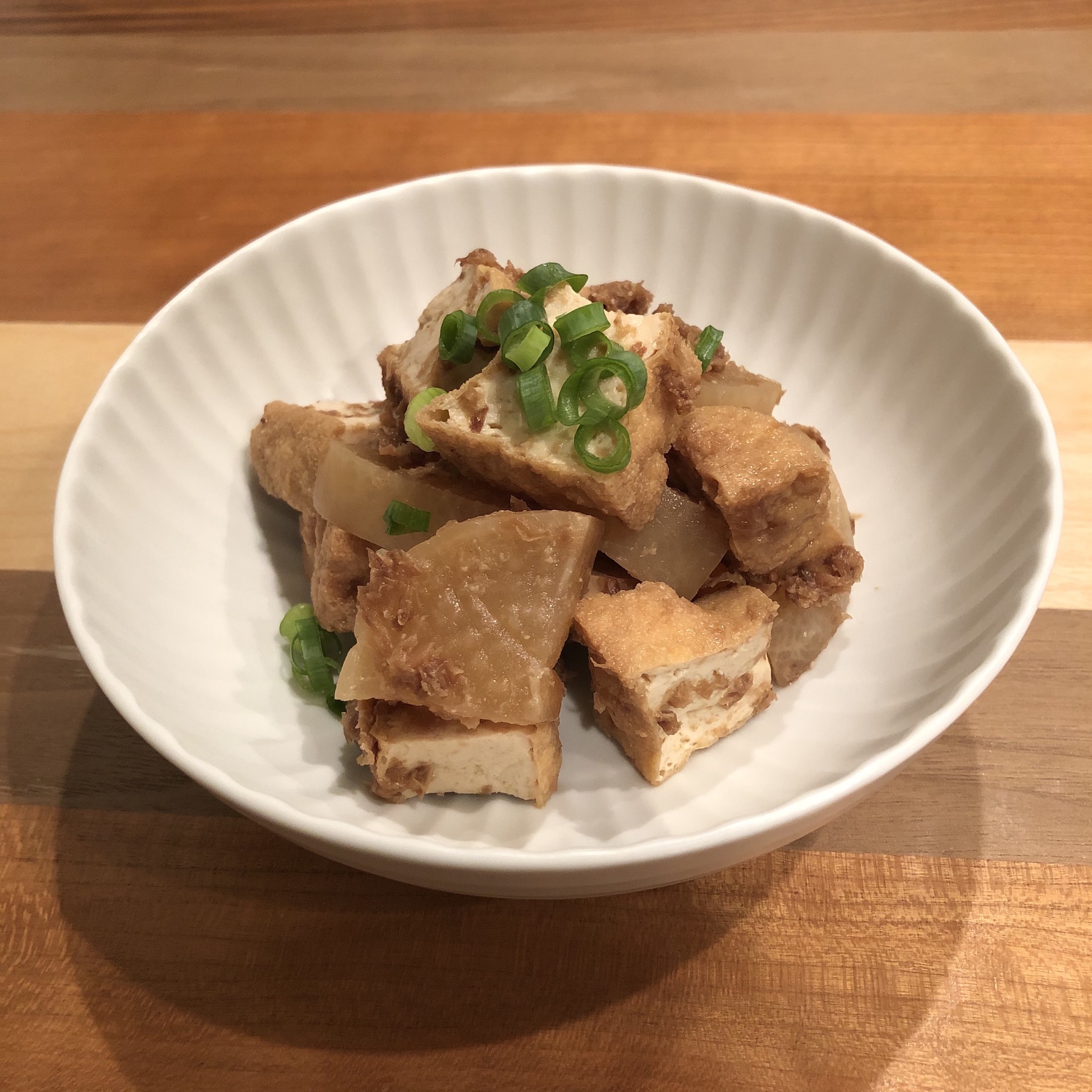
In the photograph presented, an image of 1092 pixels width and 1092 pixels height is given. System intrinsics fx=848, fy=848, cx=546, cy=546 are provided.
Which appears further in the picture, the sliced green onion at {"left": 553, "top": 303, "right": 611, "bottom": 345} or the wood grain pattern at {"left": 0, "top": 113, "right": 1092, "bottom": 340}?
the wood grain pattern at {"left": 0, "top": 113, "right": 1092, "bottom": 340}

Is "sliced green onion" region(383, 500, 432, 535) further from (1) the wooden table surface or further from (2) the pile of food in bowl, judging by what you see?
(1) the wooden table surface

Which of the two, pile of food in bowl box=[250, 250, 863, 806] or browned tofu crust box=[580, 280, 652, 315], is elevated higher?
browned tofu crust box=[580, 280, 652, 315]

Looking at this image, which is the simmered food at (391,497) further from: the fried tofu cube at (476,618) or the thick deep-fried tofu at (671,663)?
the thick deep-fried tofu at (671,663)

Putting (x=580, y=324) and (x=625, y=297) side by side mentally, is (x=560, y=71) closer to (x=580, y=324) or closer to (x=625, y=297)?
(x=625, y=297)

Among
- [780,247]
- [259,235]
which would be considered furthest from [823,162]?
[259,235]

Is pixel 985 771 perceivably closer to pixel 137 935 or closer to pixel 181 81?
pixel 137 935

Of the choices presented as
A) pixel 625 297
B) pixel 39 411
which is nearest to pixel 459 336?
pixel 625 297

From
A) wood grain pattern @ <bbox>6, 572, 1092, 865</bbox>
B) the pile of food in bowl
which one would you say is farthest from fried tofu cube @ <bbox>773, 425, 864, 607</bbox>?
wood grain pattern @ <bbox>6, 572, 1092, 865</bbox>
